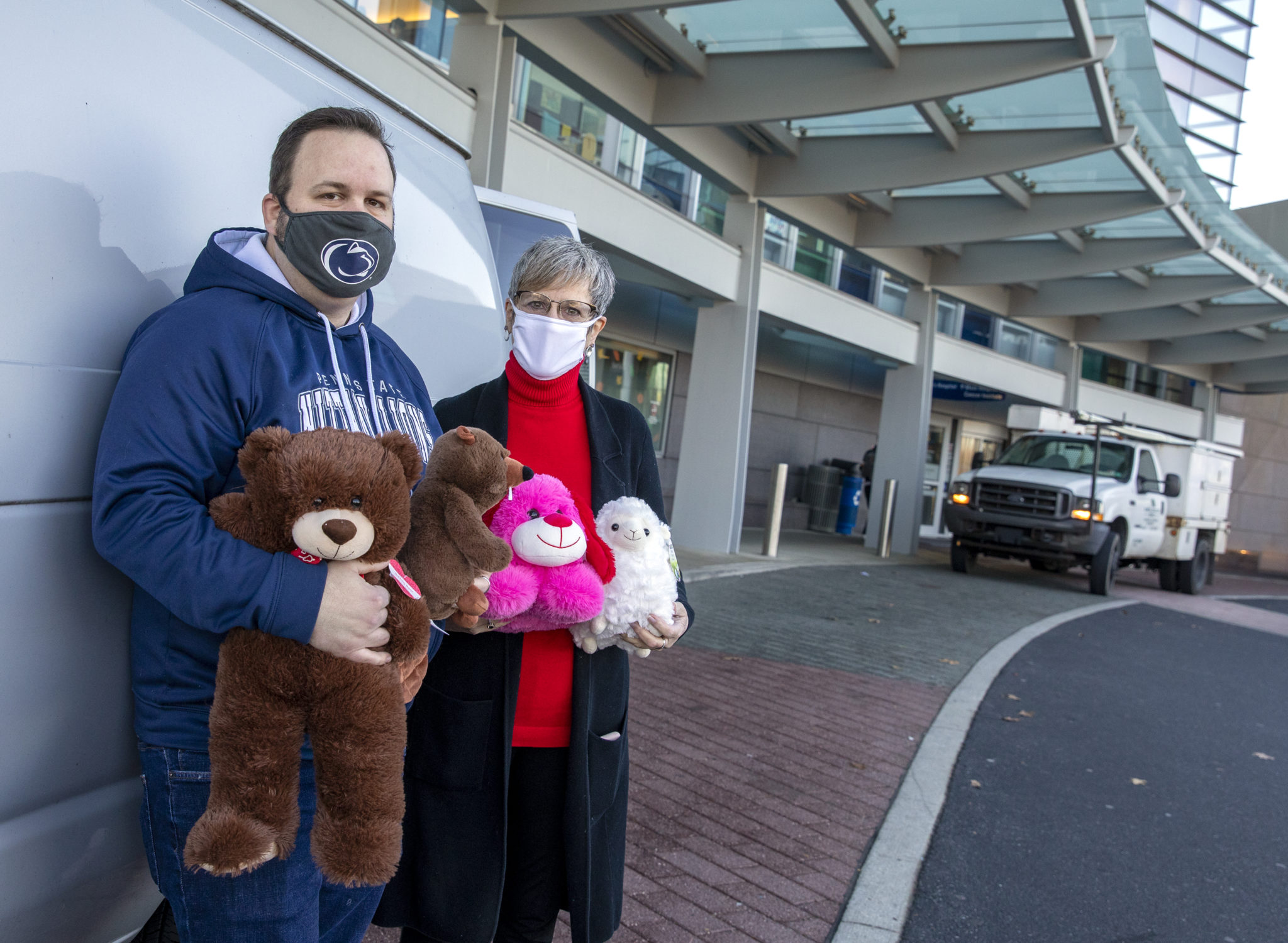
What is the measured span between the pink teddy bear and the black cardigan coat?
0.17 meters

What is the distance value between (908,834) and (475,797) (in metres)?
2.56

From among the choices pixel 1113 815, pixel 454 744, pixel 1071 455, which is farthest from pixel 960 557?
pixel 454 744

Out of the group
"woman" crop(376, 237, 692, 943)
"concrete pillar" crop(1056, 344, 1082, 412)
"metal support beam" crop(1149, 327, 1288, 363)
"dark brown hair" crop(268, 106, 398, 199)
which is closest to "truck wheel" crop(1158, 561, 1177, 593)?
"concrete pillar" crop(1056, 344, 1082, 412)

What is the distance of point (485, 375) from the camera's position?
9.78ft

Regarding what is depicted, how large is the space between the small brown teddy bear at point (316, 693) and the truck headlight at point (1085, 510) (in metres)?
13.2

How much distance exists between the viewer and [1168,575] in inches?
636

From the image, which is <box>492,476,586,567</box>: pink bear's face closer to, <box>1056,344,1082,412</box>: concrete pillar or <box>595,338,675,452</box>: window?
<box>595,338,675,452</box>: window

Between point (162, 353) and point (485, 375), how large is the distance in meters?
1.62

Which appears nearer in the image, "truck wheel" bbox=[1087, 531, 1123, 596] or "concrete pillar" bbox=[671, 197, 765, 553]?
"concrete pillar" bbox=[671, 197, 765, 553]

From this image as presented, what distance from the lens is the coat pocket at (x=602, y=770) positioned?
7.18 ft

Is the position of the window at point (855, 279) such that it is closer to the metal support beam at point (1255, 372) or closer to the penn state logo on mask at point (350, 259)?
the metal support beam at point (1255, 372)

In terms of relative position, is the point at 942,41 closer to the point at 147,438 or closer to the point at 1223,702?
the point at 1223,702

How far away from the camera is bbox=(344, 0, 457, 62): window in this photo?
8.91 metres

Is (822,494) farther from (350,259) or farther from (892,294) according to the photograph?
(350,259)
